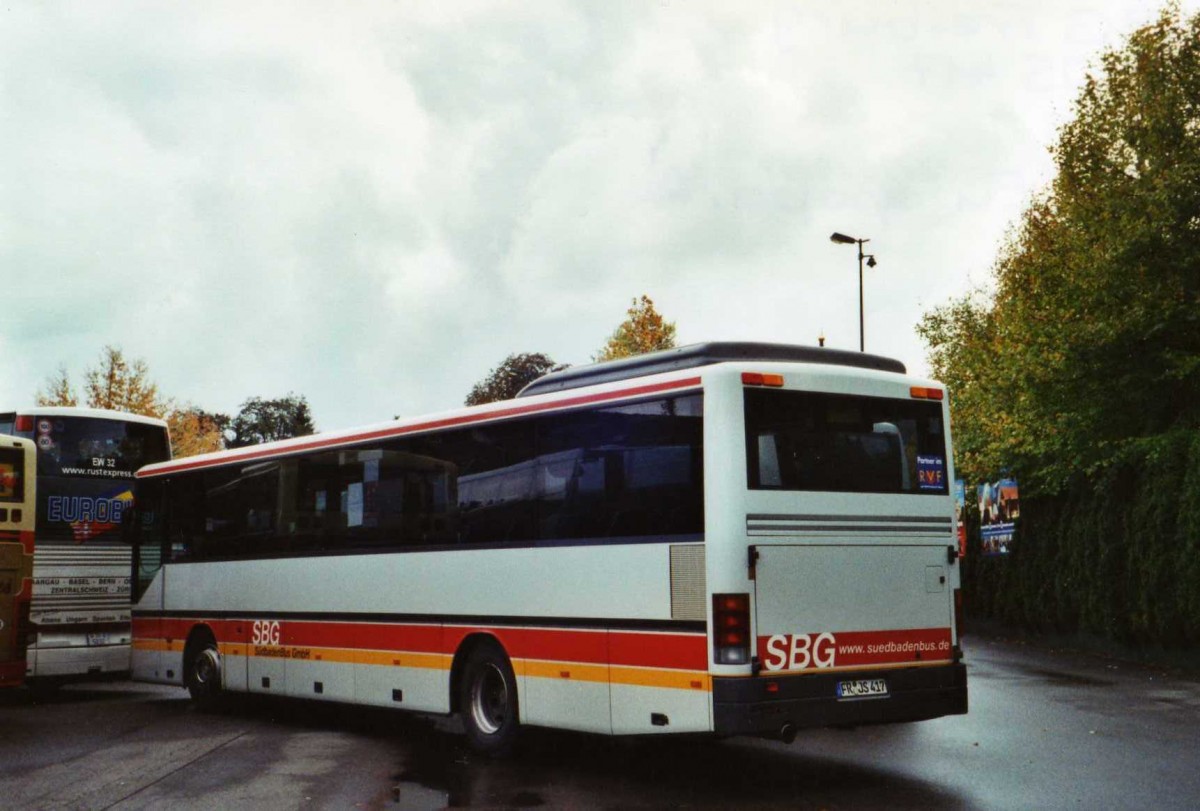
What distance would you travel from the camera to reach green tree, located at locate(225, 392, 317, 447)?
12506 cm

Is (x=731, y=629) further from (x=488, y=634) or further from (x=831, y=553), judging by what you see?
(x=488, y=634)

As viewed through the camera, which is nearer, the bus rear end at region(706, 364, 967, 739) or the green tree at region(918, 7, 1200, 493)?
the bus rear end at region(706, 364, 967, 739)

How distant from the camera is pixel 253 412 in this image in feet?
421

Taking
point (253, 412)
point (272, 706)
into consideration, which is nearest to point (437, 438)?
point (272, 706)

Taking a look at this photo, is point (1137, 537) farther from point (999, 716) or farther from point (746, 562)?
point (746, 562)

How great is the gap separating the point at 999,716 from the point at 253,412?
11877 cm

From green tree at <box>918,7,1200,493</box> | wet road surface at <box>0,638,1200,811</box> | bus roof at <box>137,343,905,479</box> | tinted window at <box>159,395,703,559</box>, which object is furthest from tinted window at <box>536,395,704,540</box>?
green tree at <box>918,7,1200,493</box>

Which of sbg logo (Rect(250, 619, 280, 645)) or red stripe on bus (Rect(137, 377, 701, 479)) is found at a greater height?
red stripe on bus (Rect(137, 377, 701, 479))

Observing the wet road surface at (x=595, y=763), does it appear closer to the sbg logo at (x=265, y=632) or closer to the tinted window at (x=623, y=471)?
the sbg logo at (x=265, y=632)

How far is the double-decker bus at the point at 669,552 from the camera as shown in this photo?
9891 millimetres

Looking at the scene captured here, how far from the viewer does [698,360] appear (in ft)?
35.6

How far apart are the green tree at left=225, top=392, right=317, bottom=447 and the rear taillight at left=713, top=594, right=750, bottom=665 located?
117042 mm

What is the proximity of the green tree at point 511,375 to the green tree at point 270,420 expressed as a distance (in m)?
50.9

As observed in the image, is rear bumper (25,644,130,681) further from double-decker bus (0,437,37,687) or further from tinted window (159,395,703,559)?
double-decker bus (0,437,37,687)
